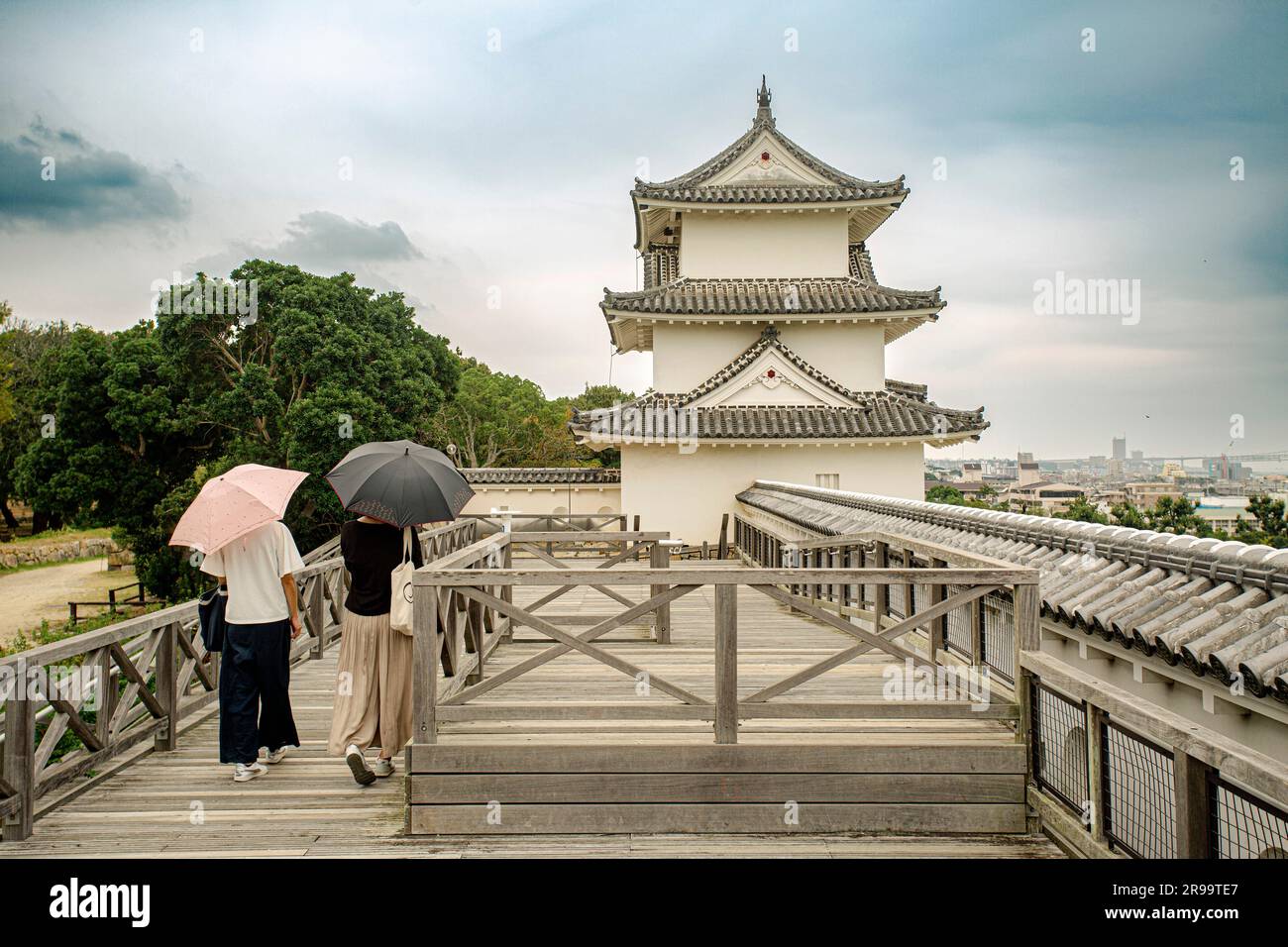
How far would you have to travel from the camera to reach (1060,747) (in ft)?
14.7

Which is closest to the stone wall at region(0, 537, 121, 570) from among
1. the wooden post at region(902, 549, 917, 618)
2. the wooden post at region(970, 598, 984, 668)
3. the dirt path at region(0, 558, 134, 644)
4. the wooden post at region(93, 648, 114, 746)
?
the dirt path at region(0, 558, 134, 644)

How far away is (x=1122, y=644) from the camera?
474 centimetres

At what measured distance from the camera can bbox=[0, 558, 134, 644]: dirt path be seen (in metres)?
29.3

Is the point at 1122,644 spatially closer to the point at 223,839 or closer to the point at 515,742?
the point at 515,742

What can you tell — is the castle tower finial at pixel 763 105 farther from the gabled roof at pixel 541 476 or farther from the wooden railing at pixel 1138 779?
the wooden railing at pixel 1138 779

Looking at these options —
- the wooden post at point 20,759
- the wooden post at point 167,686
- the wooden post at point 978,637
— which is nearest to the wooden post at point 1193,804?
the wooden post at point 978,637

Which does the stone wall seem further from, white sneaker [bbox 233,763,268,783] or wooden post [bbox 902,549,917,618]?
wooden post [bbox 902,549,917,618]

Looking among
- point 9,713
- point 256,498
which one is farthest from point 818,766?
point 9,713

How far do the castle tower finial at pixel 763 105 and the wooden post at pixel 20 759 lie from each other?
2174 centimetres

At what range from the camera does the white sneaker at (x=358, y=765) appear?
→ 515cm

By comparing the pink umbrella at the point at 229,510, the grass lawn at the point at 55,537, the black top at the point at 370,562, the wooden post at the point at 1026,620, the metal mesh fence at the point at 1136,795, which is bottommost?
the grass lawn at the point at 55,537

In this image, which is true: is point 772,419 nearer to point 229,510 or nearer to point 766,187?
point 766,187

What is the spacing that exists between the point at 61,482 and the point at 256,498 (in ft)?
91.9

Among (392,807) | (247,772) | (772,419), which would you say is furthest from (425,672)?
(772,419)
